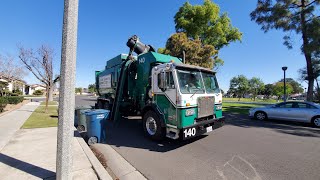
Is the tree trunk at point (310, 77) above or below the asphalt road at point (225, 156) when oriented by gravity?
above

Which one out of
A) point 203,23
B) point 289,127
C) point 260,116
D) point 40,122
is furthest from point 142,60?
point 203,23

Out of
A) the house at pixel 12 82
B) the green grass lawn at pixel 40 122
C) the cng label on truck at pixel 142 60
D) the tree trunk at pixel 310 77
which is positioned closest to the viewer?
the cng label on truck at pixel 142 60

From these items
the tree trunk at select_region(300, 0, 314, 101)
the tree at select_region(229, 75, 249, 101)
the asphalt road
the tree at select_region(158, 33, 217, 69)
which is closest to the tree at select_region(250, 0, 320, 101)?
the tree trunk at select_region(300, 0, 314, 101)

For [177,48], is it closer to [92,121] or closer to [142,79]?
[142,79]

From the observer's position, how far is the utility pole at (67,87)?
2943mm

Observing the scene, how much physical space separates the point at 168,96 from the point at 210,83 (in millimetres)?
1927

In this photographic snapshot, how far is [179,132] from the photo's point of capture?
17.6 ft

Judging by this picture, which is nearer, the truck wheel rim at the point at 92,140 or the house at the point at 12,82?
the truck wheel rim at the point at 92,140

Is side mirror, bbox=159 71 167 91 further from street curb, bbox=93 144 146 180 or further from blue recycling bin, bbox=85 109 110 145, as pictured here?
street curb, bbox=93 144 146 180

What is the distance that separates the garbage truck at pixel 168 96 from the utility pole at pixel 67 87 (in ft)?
10.0

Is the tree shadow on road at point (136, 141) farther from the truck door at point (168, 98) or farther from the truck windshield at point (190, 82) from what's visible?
the truck windshield at point (190, 82)

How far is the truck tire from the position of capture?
6062mm

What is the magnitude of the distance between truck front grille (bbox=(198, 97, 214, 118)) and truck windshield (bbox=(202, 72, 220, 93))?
1.43ft

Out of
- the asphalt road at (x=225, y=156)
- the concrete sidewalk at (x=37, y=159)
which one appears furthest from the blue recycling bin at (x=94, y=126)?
the asphalt road at (x=225, y=156)
